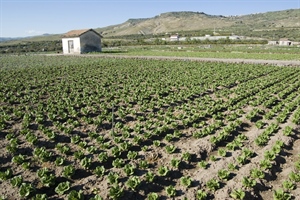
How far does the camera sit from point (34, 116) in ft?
51.2

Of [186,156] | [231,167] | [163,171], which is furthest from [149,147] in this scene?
[231,167]

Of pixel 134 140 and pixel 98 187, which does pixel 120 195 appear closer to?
pixel 98 187

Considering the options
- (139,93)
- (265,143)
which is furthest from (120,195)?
(139,93)

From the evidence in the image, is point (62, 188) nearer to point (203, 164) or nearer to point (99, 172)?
point (99, 172)

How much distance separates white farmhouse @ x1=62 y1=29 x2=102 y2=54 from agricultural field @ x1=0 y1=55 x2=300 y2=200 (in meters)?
45.1

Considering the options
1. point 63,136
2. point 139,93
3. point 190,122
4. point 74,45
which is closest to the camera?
point 63,136

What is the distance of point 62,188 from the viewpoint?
8.43m

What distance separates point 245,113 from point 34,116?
492 inches

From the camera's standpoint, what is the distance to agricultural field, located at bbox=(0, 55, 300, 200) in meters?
8.82

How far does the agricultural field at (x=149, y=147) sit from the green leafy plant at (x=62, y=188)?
3 centimetres

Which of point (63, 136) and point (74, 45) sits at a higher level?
point (74, 45)

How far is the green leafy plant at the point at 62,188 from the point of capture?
838cm

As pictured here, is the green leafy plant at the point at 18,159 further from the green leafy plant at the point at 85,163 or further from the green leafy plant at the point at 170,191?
the green leafy plant at the point at 170,191

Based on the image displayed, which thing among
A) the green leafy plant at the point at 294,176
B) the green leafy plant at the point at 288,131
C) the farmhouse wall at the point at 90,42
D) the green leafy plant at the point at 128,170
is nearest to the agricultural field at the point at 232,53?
the farmhouse wall at the point at 90,42
